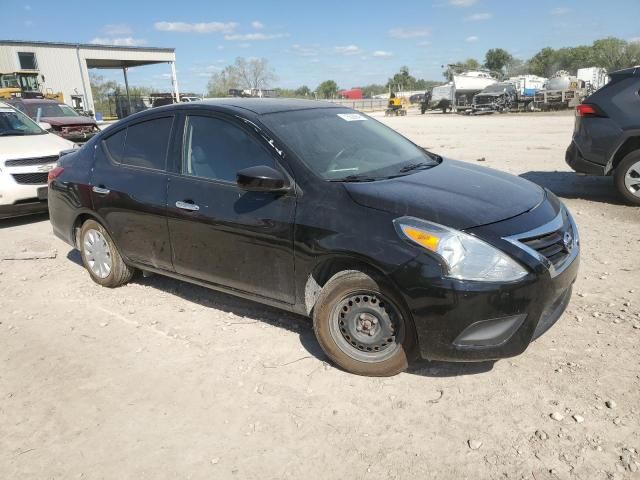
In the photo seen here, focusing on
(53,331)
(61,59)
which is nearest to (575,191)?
(53,331)

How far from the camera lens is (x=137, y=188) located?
4238 mm

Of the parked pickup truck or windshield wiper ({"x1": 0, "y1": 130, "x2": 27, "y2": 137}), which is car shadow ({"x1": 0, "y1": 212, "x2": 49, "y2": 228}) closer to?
windshield wiper ({"x1": 0, "y1": 130, "x2": 27, "y2": 137})

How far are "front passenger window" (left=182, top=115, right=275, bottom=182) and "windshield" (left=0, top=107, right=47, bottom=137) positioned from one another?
19.5 ft

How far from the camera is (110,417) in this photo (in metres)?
2.97

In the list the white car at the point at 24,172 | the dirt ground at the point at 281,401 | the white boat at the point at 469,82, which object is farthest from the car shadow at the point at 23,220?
the white boat at the point at 469,82

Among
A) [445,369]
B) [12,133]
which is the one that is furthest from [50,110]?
[445,369]

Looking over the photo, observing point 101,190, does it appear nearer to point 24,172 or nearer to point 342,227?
point 342,227

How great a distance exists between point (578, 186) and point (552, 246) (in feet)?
19.9

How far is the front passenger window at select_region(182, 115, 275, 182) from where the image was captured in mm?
3590

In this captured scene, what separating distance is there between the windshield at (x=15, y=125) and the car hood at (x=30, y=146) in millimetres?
312

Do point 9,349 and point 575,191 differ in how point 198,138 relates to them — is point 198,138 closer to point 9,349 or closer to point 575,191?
point 9,349

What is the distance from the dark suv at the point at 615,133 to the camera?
666 cm

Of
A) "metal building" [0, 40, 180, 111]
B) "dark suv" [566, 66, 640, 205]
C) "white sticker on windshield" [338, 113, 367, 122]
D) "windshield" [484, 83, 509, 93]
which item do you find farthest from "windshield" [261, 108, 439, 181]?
"metal building" [0, 40, 180, 111]

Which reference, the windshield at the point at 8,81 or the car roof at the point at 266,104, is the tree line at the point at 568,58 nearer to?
the windshield at the point at 8,81
